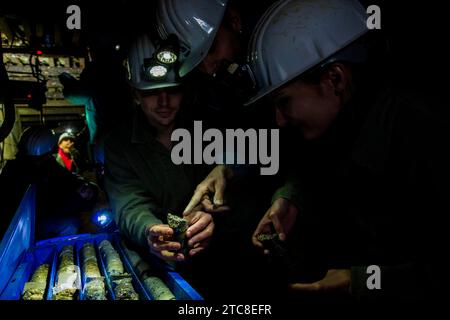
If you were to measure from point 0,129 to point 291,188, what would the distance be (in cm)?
278

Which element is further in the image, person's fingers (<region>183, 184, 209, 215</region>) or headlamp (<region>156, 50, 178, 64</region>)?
headlamp (<region>156, 50, 178, 64</region>)

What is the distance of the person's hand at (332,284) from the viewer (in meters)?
1.67

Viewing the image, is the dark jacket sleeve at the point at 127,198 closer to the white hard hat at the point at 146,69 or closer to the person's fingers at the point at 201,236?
the person's fingers at the point at 201,236

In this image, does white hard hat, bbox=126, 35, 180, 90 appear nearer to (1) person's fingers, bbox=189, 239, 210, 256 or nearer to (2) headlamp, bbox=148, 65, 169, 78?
(2) headlamp, bbox=148, 65, 169, 78

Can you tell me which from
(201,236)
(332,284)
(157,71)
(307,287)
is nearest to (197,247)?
(201,236)

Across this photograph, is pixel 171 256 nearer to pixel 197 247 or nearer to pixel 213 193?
pixel 197 247

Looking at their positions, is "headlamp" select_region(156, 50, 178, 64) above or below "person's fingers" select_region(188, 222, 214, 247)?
above

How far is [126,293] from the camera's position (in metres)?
1.65

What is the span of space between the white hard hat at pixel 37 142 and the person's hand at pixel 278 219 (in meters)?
3.79

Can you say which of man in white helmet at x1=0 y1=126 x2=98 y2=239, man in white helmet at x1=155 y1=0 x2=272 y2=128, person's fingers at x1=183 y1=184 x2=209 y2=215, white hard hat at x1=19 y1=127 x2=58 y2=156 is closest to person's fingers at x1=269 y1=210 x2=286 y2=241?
person's fingers at x1=183 y1=184 x2=209 y2=215

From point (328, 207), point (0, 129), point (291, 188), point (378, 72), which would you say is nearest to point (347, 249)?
point (328, 207)

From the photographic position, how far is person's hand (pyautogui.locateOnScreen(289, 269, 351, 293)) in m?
1.67

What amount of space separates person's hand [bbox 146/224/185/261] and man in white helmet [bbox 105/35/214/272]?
1.45 ft

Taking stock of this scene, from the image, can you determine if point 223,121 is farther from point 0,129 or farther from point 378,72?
point 0,129
